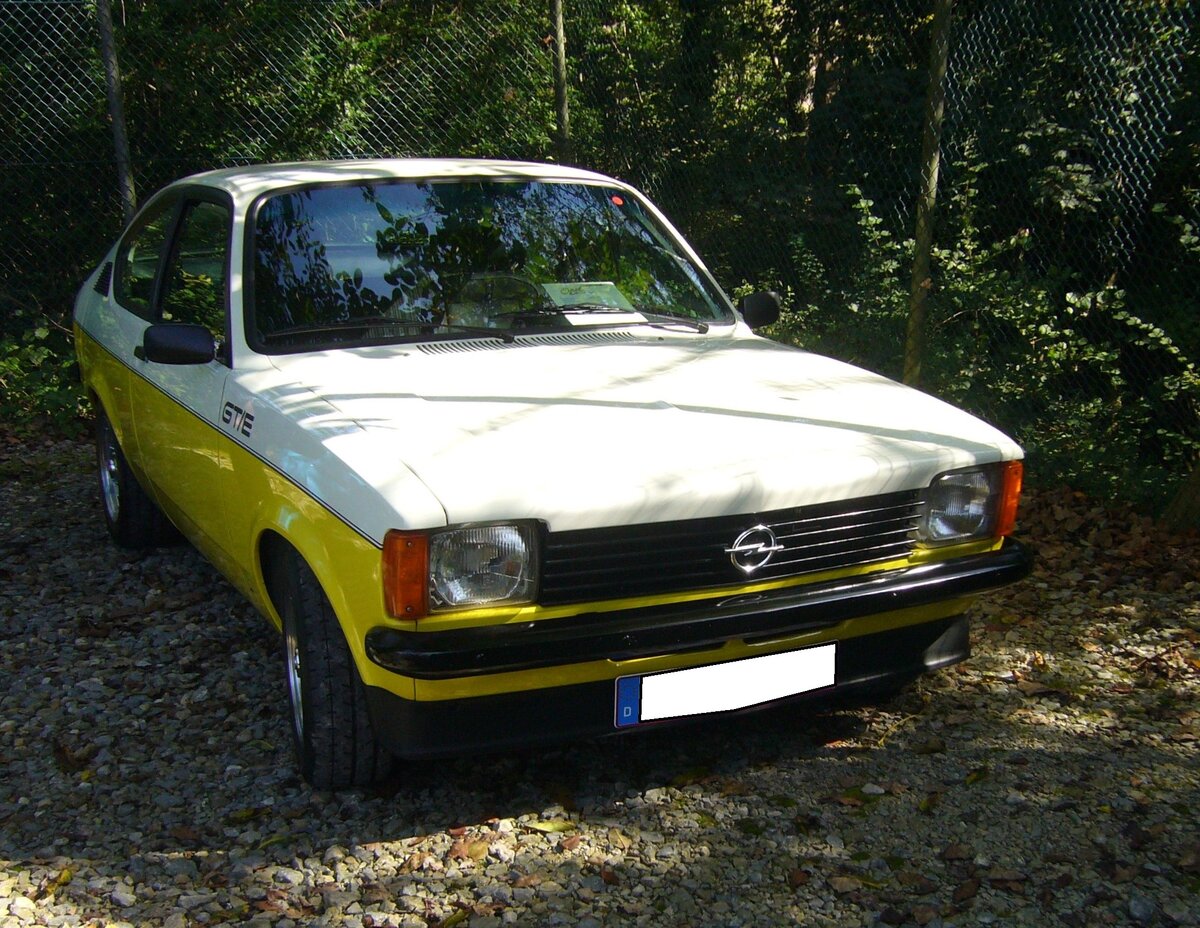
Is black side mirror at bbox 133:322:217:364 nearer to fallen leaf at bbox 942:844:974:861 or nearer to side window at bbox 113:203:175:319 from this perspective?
side window at bbox 113:203:175:319

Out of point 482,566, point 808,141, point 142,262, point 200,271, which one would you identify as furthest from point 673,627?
point 808,141

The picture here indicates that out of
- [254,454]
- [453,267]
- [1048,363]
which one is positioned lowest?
[1048,363]

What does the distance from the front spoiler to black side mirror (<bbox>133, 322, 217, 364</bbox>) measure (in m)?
1.39

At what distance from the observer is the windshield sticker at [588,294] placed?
Result: 14.8ft

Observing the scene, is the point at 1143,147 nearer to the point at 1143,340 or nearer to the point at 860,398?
the point at 1143,340

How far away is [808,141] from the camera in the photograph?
8531 millimetres

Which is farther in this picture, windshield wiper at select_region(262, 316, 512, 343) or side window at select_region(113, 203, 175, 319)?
side window at select_region(113, 203, 175, 319)

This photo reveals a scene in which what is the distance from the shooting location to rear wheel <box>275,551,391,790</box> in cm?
342

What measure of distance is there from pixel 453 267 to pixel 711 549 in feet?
5.41

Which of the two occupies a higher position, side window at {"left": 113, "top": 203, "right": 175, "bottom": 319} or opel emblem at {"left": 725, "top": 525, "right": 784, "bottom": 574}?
side window at {"left": 113, "top": 203, "right": 175, "bottom": 319}

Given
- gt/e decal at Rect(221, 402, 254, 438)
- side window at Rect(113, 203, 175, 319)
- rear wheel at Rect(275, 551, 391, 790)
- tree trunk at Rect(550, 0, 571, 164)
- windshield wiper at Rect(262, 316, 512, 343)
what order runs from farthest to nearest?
tree trunk at Rect(550, 0, 571, 164)
side window at Rect(113, 203, 175, 319)
windshield wiper at Rect(262, 316, 512, 343)
gt/e decal at Rect(221, 402, 254, 438)
rear wheel at Rect(275, 551, 391, 790)

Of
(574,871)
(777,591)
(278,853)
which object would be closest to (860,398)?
(777,591)

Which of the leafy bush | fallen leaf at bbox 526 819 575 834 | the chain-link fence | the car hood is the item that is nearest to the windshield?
the car hood

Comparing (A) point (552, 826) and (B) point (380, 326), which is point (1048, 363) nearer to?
(B) point (380, 326)
